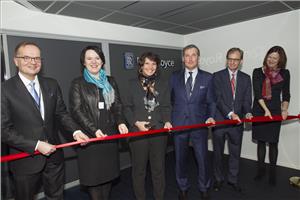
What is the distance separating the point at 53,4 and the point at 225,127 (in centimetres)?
259

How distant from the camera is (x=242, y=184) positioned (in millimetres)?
3154

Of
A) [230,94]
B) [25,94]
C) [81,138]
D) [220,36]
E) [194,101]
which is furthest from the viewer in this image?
[220,36]

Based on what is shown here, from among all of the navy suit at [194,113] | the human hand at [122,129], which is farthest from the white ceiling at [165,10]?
the human hand at [122,129]

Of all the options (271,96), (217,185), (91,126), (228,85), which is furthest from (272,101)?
(91,126)

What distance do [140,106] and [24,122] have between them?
104 centimetres

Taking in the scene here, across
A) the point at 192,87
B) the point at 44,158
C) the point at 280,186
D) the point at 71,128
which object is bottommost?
the point at 280,186

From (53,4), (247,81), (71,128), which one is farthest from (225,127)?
(53,4)

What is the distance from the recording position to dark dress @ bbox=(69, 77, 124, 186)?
Result: 2043 mm

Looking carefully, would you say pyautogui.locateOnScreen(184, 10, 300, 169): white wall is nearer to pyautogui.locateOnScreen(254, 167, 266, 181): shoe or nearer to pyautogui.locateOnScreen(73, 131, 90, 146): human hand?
pyautogui.locateOnScreen(254, 167, 266, 181): shoe

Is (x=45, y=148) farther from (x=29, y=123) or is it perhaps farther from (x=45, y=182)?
(x=45, y=182)

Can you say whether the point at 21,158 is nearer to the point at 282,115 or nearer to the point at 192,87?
the point at 192,87

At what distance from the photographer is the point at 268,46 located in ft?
12.7

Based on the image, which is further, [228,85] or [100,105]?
[228,85]

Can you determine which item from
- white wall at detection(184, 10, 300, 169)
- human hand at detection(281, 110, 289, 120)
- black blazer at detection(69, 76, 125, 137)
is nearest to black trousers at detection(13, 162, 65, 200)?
black blazer at detection(69, 76, 125, 137)
